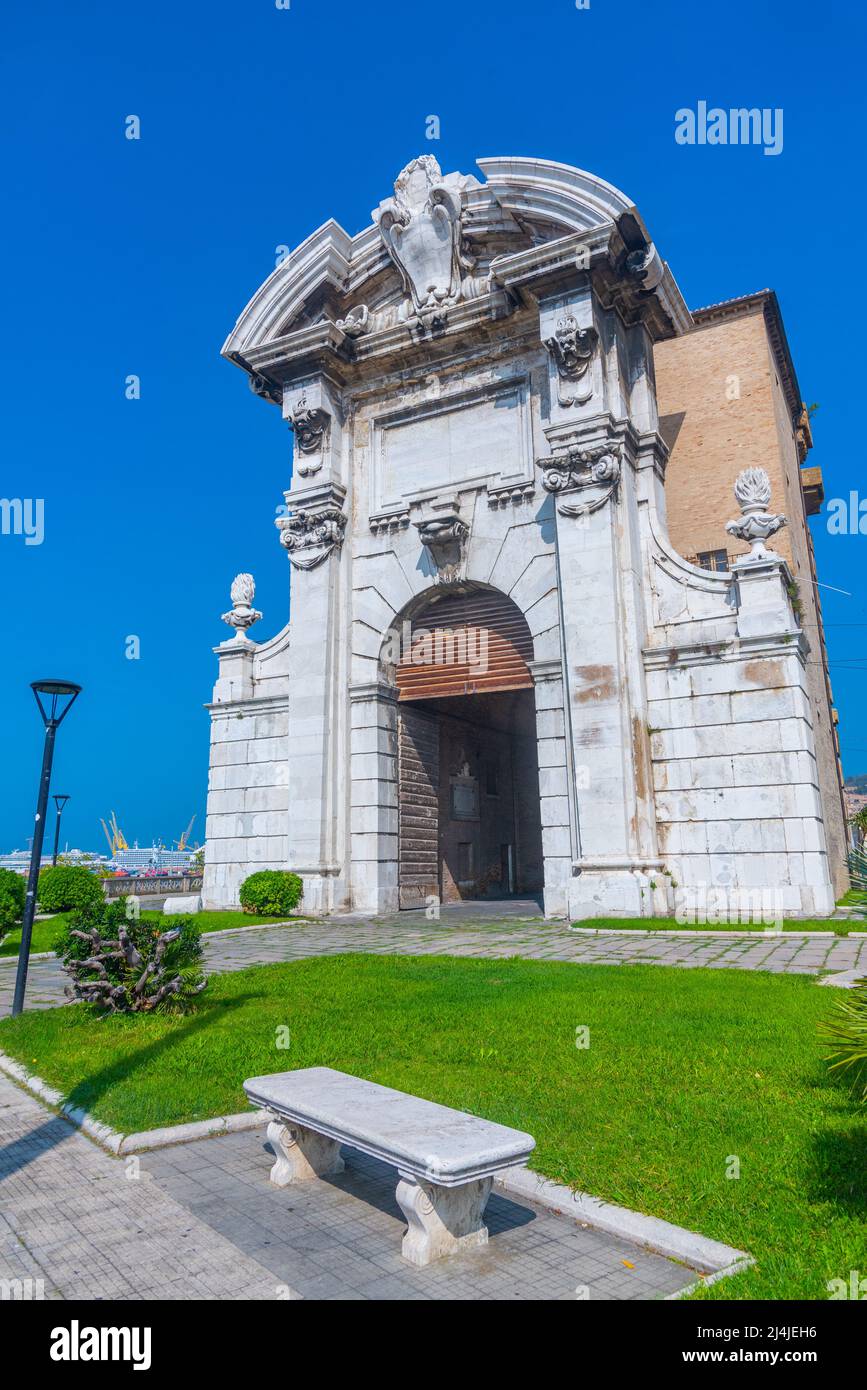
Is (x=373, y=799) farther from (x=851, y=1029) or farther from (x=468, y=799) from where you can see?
(x=851, y=1029)

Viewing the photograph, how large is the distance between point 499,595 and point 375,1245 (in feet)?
53.3

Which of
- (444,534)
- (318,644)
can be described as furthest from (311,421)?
(318,644)

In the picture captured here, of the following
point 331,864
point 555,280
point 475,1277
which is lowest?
point 475,1277

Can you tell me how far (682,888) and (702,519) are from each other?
11089 mm

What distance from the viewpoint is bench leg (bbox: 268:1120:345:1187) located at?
4578 millimetres

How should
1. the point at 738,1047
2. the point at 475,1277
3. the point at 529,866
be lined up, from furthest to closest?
the point at 529,866 → the point at 738,1047 → the point at 475,1277

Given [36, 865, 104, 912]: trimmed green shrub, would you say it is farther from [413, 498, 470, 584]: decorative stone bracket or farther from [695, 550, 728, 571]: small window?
[695, 550, 728, 571]: small window

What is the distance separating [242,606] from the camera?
22109 mm

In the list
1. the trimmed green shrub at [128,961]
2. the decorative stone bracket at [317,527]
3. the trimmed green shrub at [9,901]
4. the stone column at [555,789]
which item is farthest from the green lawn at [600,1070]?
the decorative stone bracket at [317,527]

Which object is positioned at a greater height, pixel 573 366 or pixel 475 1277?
pixel 573 366

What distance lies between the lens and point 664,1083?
5.50m

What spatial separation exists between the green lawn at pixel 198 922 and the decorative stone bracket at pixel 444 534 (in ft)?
26.9
